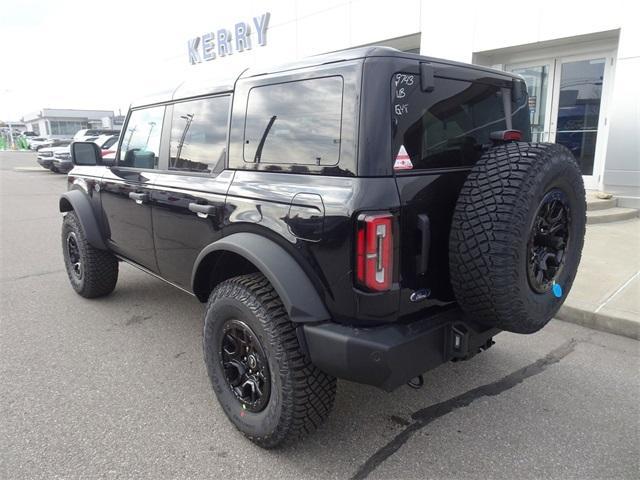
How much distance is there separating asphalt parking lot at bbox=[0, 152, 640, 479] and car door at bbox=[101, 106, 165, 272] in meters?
0.75

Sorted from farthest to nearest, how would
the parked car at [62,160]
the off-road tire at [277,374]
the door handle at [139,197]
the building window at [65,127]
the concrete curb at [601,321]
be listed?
the building window at [65,127], the parked car at [62,160], the concrete curb at [601,321], the door handle at [139,197], the off-road tire at [277,374]

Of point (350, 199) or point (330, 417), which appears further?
point (330, 417)

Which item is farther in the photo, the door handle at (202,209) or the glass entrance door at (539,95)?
the glass entrance door at (539,95)

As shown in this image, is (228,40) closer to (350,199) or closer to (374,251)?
(350,199)

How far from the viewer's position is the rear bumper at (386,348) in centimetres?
203

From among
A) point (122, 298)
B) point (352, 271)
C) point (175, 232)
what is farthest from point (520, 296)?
point (122, 298)

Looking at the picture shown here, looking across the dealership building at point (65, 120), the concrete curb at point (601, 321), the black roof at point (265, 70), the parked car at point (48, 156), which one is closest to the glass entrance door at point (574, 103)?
the concrete curb at point (601, 321)

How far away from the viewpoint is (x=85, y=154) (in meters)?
4.24

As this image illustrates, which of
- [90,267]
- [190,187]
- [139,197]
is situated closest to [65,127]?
[90,267]

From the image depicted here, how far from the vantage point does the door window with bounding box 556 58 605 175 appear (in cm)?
819

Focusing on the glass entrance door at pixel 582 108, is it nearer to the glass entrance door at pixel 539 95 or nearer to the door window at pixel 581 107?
the door window at pixel 581 107

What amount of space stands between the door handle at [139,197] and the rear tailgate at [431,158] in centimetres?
209

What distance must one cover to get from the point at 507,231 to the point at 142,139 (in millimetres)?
2979

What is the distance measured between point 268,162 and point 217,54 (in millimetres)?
14679
